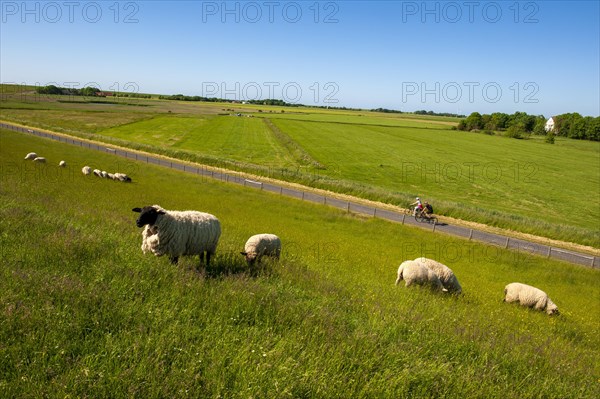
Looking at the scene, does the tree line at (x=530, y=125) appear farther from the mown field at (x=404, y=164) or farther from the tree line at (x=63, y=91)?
the tree line at (x=63, y=91)

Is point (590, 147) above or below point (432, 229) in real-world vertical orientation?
above

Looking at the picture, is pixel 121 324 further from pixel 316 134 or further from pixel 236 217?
pixel 316 134

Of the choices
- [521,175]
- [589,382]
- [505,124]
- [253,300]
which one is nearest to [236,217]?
[253,300]

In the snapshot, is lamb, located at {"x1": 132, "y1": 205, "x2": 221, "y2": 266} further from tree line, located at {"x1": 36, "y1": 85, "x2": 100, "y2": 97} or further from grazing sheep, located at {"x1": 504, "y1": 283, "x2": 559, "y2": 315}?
tree line, located at {"x1": 36, "y1": 85, "x2": 100, "y2": 97}

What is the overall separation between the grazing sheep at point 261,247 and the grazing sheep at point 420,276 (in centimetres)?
543

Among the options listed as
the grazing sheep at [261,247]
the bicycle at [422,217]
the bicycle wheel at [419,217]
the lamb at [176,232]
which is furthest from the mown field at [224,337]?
the bicycle wheel at [419,217]

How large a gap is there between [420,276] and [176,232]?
A: 976cm

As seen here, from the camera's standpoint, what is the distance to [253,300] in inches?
278

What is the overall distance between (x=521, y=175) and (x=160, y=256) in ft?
276

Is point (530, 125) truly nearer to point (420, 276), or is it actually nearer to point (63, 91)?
point (420, 276)

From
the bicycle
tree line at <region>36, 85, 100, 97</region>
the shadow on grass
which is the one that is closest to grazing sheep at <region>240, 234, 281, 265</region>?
the shadow on grass

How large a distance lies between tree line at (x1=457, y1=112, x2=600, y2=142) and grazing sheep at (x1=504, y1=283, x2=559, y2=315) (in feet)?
548

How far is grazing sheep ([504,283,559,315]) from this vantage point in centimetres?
1642

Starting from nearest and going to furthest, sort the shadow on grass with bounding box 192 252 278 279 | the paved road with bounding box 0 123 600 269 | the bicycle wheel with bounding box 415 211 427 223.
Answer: the shadow on grass with bounding box 192 252 278 279
the paved road with bounding box 0 123 600 269
the bicycle wheel with bounding box 415 211 427 223
